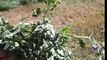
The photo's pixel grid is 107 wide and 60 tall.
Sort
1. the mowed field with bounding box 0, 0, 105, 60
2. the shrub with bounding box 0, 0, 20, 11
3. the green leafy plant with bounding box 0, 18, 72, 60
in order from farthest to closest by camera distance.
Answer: the shrub with bounding box 0, 0, 20, 11 < the mowed field with bounding box 0, 0, 105, 60 < the green leafy plant with bounding box 0, 18, 72, 60

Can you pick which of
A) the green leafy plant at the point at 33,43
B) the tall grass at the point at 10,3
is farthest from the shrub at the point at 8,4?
the green leafy plant at the point at 33,43

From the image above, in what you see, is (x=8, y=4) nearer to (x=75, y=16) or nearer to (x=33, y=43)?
(x=75, y=16)

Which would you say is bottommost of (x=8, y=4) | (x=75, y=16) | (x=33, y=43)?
(x=75, y=16)

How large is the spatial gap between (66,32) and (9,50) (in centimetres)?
52

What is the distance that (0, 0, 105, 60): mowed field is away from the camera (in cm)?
554

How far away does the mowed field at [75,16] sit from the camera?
5.54m

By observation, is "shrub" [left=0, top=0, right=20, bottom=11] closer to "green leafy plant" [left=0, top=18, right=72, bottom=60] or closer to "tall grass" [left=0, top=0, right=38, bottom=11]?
"tall grass" [left=0, top=0, right=38, bottom=11]

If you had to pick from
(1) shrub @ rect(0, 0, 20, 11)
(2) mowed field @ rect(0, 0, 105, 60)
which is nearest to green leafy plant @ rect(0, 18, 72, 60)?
(2) mowed field @ rect(0, 0, 105, 60)

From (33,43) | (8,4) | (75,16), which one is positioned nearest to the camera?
(33,43)

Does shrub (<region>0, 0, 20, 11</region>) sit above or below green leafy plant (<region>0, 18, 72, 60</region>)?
below

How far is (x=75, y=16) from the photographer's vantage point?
247 inches

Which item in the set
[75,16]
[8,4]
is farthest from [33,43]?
[8,4]

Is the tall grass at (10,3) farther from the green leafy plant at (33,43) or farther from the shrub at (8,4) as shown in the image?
the green leafy plant at (33,43)

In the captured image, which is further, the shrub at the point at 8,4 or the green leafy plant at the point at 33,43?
the shrub at the point at 8,4
